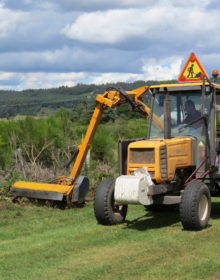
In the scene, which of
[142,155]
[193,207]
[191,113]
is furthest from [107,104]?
[193,207]

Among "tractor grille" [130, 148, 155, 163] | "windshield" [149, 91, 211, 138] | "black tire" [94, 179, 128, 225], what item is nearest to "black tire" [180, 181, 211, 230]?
"tractor grille" [130, 148, 155, 163]

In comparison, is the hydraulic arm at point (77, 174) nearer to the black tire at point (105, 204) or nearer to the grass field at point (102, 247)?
the grass field at point (102, 247)

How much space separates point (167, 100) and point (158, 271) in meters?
3.84

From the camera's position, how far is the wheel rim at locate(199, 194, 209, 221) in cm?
907

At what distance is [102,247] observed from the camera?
7832mm

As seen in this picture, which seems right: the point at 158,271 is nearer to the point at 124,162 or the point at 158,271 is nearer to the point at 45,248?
the point at 45,248

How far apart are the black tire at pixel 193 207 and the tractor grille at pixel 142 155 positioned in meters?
0.77

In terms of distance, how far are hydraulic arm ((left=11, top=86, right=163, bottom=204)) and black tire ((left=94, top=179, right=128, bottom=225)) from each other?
1.71 metres

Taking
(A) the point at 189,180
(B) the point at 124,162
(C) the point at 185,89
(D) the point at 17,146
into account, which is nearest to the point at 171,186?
(A) the point at 189,180

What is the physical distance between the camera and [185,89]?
9.88 metres

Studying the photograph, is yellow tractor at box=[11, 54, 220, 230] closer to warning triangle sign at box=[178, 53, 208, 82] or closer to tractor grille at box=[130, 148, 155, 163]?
tractor grille at box=[130, 148, 155, 163]

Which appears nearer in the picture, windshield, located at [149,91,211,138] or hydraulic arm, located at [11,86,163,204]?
windshield, located at [149,91,211,138]

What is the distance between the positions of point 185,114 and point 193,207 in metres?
1.99

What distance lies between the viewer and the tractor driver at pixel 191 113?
9.84 meters
